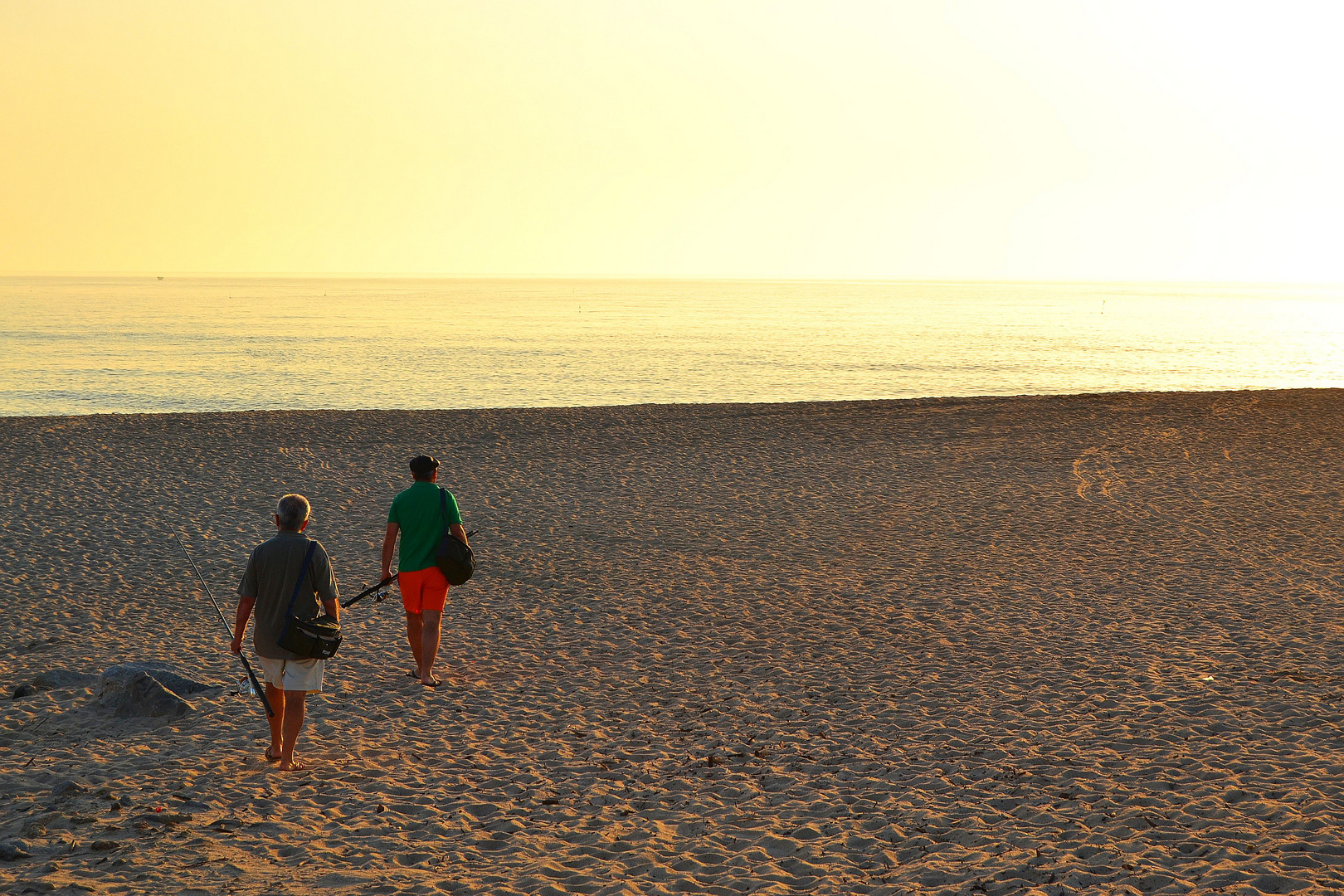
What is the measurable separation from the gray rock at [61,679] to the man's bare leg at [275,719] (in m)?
2.28

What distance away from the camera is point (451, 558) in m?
6.99

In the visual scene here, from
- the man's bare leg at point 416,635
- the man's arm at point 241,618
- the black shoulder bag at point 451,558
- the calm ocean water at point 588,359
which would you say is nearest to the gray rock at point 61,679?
the man's bare leg at point 416,635

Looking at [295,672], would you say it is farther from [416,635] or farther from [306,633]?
[416,635]

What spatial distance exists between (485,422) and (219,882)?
1910 centimetres

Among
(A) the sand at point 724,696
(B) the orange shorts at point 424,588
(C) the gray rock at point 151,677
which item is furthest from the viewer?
(B) the orange shorts at point 424,588

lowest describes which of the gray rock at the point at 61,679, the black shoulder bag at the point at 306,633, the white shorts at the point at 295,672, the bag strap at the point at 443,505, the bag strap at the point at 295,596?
the gray rock at the point at 61,679

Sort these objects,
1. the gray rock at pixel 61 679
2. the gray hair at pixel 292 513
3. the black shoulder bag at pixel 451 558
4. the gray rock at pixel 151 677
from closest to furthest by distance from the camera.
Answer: the gray hair at pixel 292 513
the gray rock at pixel 151 677
the black shoulder bag at pixel 451 558
the gray rock at pixel 61 679

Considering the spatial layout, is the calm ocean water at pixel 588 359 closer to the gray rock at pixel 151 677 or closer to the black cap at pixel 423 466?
the gray rock at pixel 151 677

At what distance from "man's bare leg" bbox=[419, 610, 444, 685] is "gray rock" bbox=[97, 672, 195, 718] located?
5.16 ft

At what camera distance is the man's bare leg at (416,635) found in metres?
A: 7.55

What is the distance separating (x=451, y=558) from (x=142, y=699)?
2.23 m

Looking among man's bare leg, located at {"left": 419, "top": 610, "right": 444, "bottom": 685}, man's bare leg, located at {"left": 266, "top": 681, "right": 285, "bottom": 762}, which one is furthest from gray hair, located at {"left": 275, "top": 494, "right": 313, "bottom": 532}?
man's bare leg, located at {"left": 419, "top": 610, "right": 444, "bottom": 685}

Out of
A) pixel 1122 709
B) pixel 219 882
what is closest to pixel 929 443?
pixel 1122 709

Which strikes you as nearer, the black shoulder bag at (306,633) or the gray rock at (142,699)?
the black shoulder bag at (306,633)
